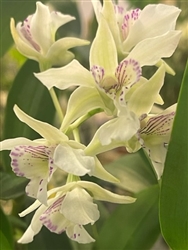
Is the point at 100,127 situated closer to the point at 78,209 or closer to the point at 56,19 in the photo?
the point at 78,209

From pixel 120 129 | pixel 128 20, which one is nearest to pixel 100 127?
pixel 120 129

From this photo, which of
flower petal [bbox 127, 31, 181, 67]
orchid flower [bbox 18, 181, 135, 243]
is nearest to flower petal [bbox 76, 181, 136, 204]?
orchid flower [bbox 18, 181, 135, 243]

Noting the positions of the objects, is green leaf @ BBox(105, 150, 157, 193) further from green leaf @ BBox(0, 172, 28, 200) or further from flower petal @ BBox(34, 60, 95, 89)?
flower petal @ BBox(34, 60, 95, 89)

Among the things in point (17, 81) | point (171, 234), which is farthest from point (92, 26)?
point (171, 234)

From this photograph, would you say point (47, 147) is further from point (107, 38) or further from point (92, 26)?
point (92, 26)

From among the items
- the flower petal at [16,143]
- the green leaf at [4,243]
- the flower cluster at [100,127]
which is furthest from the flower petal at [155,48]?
the green leaf at [4,243]

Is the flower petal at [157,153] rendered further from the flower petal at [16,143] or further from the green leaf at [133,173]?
the green leaf at [133,173]
